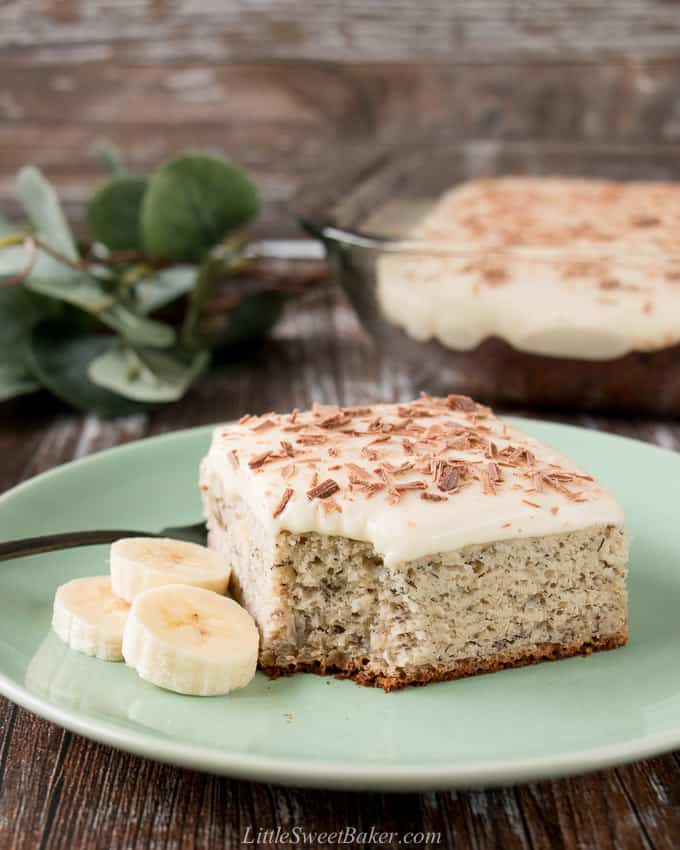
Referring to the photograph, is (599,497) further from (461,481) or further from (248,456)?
(248,456)

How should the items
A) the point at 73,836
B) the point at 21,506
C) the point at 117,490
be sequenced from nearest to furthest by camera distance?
1. the point at 73,836
2. the point at 21,506
3. the point at 117,490

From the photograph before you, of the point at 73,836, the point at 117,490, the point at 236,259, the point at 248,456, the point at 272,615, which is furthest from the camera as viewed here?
the point at 236,259

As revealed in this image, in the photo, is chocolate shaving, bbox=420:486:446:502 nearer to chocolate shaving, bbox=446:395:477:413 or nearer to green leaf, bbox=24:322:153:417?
chocolate shaving, bbox=446:395:477:413

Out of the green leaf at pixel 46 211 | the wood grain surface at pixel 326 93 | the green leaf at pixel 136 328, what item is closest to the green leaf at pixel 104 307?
the green leaf at pixel 136 328

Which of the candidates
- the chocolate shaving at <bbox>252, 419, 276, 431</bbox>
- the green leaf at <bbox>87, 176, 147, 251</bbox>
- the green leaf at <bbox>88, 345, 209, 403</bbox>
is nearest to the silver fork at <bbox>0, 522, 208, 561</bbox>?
the chocolate shaving at <bbox>252, 419, 276, 431</bbox>

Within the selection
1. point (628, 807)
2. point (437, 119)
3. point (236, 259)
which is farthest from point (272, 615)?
point (437, 119)

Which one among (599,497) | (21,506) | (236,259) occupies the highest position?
(599,497)

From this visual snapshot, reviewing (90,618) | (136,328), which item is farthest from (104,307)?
(90,618)
